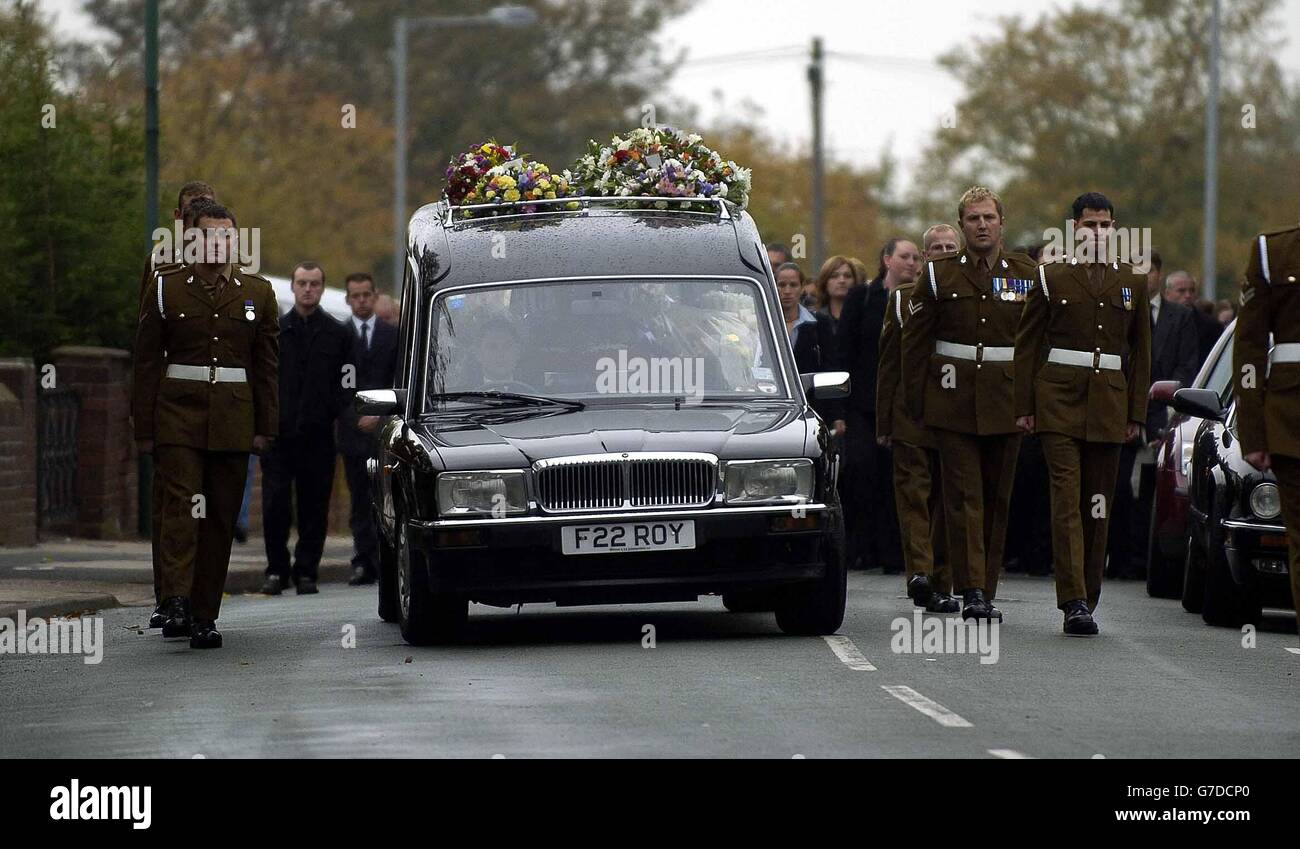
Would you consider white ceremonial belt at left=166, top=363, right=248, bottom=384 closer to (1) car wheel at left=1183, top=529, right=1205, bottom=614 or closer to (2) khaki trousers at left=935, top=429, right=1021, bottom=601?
(2) khaki trousers at left=935, top=429, right=1021, bottom=601

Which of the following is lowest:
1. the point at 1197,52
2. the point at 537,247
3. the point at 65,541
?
the point at 65,541

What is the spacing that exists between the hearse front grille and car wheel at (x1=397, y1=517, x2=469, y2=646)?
2.40 feet

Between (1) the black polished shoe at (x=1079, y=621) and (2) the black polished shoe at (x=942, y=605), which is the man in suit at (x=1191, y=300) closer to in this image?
(2) the black polished shoe at (x=942, y=605)

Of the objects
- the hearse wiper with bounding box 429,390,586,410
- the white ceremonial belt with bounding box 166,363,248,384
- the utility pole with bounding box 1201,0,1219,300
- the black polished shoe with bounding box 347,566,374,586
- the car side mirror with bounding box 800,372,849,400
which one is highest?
the utility pole with bounding box 1201,0,1219,300

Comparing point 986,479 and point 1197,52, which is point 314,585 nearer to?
point 986,479

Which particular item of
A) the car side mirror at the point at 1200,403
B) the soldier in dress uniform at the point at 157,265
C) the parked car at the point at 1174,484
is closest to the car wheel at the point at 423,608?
the soldier in dress uniform at the point at 157,265

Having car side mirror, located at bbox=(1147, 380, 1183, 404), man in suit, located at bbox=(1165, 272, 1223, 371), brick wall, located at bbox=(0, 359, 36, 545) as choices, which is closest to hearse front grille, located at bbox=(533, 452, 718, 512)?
car side mirror, located at bbox=(1147, 380, 1183, 404)

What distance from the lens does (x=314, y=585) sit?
61.7 feet

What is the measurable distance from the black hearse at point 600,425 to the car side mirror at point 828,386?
13 mm

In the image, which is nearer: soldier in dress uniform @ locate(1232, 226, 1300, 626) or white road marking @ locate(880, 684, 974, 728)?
white road marking @ locate(880, 684, 974, 728)

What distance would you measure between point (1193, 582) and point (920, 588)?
5.65 feet

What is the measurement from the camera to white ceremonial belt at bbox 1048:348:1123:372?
13742 millimetres
